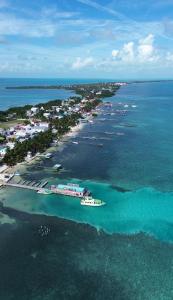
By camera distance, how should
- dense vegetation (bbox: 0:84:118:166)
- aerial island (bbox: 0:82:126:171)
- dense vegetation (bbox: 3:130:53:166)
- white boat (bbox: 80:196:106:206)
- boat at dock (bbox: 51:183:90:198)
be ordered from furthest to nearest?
aerial island (bbox: 0:82:126:171), dense vegetation (bbox: 0:84:118:166), dense vegetation (bbox: 3:130:53:166), boat at dock (bbox: 51:183:90:198), white boat (bbox: 80:196:106:206)

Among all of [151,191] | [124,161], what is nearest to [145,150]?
[124,161]

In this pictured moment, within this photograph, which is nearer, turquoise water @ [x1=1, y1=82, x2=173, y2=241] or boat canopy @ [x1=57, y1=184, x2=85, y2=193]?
turquoise water @ [x1=1, y1=82, x2=173, y2=241]

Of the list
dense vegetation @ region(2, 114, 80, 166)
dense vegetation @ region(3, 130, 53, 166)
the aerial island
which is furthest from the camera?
the aerial island

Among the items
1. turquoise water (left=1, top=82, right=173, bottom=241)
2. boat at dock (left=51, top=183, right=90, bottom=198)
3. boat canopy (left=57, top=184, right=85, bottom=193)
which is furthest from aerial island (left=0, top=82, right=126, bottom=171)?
boat canopy (left=57, top=184, right=85, bottom=193)

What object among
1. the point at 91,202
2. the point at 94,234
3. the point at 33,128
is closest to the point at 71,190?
the point at 91,202

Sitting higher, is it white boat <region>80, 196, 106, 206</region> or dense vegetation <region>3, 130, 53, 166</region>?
dense vegetation <region>3, 130, 53, 166</region>

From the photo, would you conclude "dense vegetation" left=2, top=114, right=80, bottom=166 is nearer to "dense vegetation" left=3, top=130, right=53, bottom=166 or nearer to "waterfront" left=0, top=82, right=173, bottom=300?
"dense vegetation" left=3, top=130, right=53, bottom=166
